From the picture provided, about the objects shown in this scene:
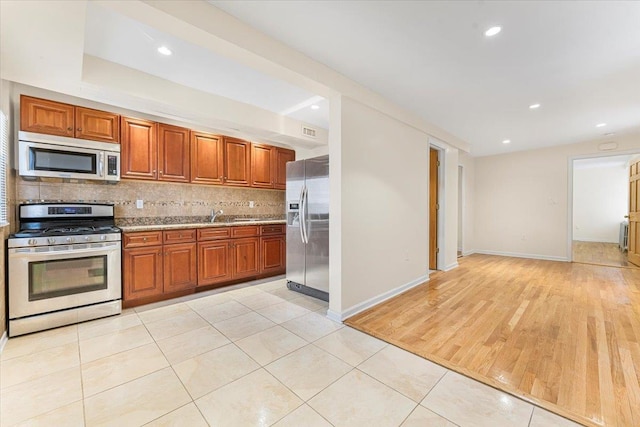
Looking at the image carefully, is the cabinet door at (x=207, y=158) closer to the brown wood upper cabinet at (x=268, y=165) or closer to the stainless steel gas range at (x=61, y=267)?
the brown wood upper cabinet at (x=268, y=165)

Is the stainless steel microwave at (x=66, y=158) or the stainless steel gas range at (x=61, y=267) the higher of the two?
the stainless steel microwave at (x=66, y=158)

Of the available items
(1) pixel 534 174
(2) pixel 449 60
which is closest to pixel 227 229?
(2) pixel 449 60

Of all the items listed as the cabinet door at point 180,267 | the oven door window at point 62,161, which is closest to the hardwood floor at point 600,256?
the cabinet door at point 180,267

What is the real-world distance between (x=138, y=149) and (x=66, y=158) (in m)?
0.69

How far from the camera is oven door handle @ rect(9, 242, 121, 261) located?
2382mm

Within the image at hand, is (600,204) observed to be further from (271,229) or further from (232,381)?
(232,381)

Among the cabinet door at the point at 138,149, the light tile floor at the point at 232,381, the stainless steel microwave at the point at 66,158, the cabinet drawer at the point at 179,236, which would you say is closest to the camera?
the light tile floor at the point at 232,381

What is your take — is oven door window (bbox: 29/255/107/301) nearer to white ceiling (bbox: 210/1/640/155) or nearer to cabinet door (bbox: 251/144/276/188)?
cabinet door (bbox: 251/144/276/188)

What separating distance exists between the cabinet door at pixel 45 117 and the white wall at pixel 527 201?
26.3ft

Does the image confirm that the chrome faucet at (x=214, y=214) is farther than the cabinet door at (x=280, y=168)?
No

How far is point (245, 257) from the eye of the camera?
159 inches

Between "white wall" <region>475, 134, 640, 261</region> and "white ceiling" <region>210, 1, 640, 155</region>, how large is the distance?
2.13 metres

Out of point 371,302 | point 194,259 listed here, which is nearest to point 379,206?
point 371,302

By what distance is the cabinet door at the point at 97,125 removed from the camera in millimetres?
2871
